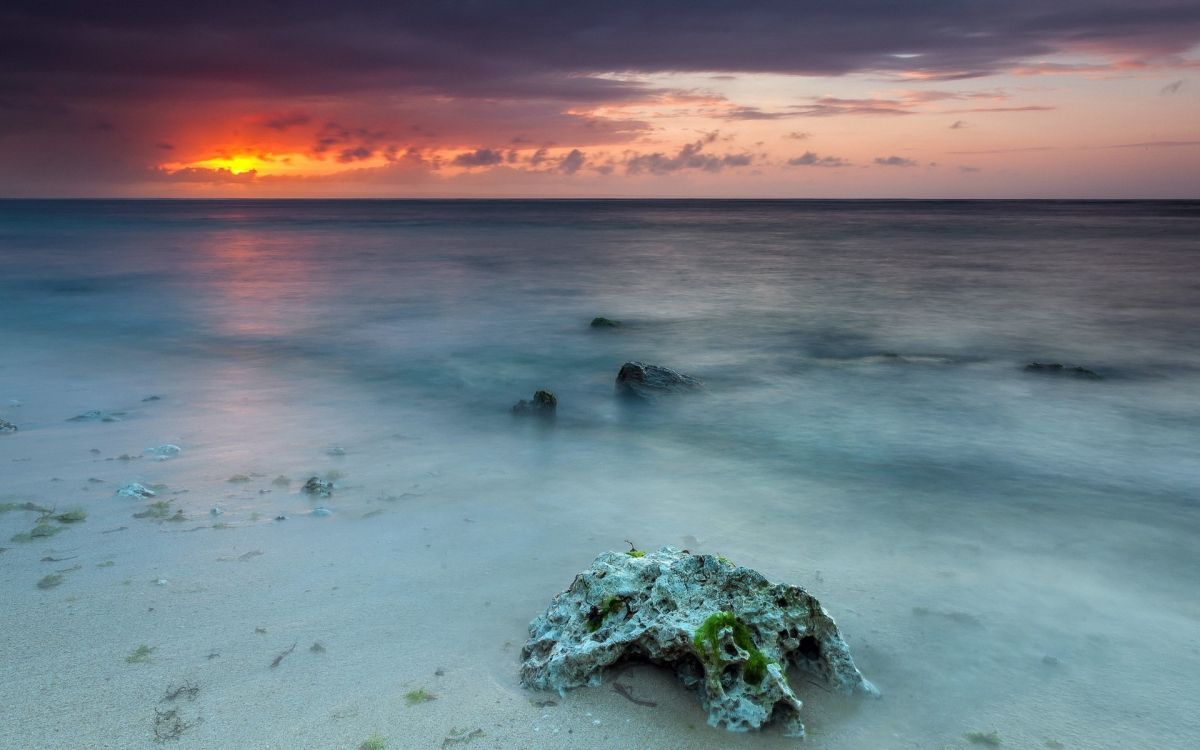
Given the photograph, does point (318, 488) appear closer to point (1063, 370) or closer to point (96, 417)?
point (96, 417)

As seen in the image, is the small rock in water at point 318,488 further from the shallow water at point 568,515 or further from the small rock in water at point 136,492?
the small rock in water at point 136,492

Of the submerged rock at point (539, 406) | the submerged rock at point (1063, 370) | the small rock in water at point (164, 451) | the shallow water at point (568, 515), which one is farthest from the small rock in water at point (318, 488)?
the submerged rock at point (1063, 370)

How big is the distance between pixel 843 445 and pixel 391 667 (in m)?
5.43

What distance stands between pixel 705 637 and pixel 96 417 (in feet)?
22.5

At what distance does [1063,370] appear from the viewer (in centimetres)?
1090

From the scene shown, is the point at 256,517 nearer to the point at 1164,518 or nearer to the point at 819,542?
the point at 819,542

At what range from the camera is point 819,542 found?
5328 mm

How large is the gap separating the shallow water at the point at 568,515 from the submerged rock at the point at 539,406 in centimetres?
28

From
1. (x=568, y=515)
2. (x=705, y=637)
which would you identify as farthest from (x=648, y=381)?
(x=705, y=637)

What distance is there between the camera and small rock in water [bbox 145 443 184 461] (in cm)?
641

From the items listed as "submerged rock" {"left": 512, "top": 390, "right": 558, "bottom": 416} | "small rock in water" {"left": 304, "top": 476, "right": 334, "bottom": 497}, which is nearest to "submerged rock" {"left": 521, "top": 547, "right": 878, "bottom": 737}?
"small rock in water" {"left": 304, "top": 476, "right": 334, "bottom": 497}

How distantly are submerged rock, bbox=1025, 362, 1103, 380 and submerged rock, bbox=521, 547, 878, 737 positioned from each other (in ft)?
29.8

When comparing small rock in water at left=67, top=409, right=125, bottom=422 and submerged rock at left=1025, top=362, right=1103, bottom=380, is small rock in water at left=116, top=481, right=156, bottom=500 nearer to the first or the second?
small rock in water at left=67, top=409, right=125, bottom=422

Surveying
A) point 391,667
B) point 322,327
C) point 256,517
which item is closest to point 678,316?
point 322,327
